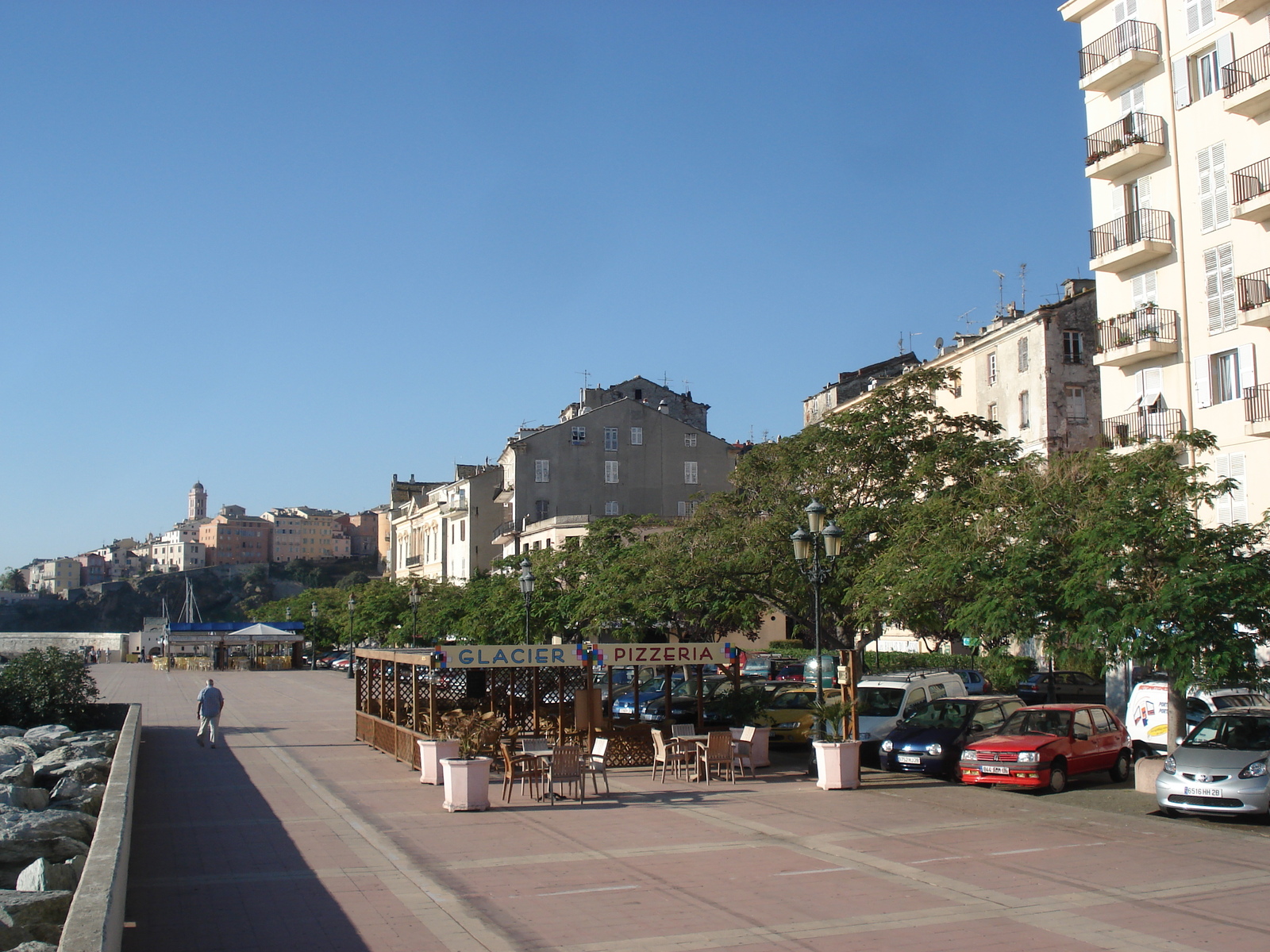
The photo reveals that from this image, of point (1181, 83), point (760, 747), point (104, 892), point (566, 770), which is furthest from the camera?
A: point (1181, 83)

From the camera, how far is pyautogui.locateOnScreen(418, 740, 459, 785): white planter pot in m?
18.4

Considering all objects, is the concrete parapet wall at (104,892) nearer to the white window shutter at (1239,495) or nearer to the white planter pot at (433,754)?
the white planter pot at (433,754)

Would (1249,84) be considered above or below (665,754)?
above

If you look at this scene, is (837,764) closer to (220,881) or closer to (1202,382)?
(220,881)

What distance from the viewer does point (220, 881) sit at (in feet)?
38.6

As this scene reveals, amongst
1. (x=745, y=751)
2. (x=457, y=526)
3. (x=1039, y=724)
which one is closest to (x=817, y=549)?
(x=745, y=751)

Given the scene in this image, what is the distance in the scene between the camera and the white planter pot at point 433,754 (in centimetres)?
1843

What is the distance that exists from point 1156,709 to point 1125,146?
18158 mm

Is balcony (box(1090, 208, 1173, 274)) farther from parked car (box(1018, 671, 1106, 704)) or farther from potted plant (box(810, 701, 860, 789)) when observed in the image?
potted plant (box(810, 701, 860, 789))

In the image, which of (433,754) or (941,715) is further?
(941,715)

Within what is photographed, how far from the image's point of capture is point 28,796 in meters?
19.5

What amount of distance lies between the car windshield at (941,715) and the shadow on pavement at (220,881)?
11.6m

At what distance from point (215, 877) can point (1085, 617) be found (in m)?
12.6

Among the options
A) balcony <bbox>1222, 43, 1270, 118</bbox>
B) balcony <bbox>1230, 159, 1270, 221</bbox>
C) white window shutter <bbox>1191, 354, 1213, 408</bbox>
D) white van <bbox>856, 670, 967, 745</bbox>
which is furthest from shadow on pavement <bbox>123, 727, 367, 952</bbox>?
balcony <bbox>1222, 43, 1270, 118</bbox>
